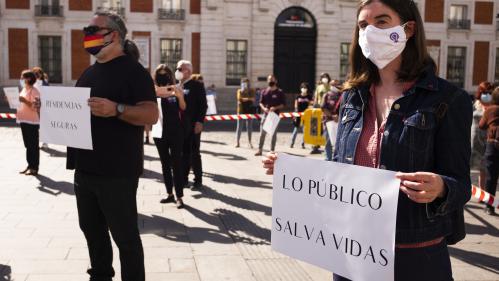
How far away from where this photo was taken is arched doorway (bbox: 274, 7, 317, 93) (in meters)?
30.9

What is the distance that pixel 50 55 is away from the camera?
29734 millimetres

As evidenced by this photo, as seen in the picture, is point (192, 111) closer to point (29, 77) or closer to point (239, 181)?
point (239, 181)

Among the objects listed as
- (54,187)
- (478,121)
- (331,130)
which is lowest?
(54,187)

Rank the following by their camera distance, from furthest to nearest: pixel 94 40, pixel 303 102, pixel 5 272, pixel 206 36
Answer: pixel 206 36 < pixel 303 102 < pixel 5 272 < pixel 94 40

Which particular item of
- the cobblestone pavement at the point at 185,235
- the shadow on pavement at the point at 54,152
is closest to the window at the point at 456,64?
the shadow on pavement at the point at 54,152

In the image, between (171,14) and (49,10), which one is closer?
(49,10)

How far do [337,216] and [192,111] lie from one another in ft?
20.1

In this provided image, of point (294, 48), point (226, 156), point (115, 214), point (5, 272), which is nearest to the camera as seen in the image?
point (115, 214)

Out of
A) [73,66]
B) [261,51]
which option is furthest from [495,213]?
[73,66]

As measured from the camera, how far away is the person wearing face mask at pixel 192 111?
8.14 m

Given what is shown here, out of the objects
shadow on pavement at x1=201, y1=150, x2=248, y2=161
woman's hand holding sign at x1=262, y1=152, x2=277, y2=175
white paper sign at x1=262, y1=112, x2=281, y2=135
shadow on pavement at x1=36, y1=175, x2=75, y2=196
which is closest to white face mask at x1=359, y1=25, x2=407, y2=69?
woman's hand holding sign at x1=262, y1=152, x2=277, y2=175

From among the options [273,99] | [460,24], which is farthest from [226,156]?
[460,24]

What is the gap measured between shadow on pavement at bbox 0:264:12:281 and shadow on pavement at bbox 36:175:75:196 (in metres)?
3.08

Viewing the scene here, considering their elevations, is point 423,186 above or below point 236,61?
below
